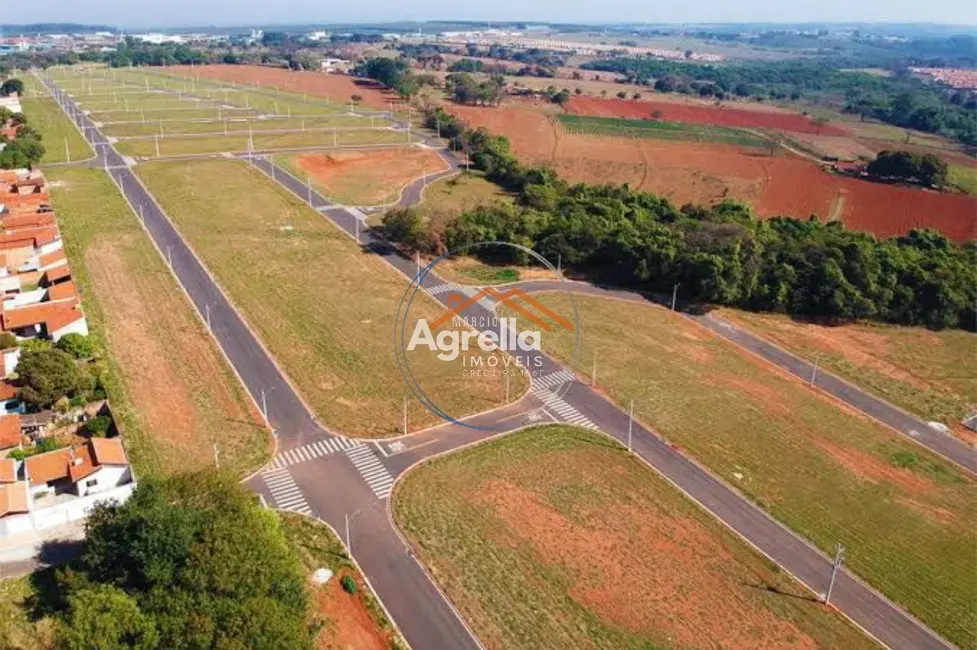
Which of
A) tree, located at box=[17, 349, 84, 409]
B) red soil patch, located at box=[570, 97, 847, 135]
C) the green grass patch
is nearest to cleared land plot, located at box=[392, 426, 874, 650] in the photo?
tree, located at box=[17, 349, 84, 409]

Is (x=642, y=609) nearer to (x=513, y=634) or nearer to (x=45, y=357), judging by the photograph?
(x=513, y=634)

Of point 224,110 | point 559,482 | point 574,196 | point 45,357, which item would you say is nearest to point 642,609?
point 559,482

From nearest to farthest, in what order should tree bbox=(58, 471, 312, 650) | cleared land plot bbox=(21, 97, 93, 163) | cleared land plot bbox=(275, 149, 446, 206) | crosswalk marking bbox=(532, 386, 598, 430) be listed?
tree bbox=(58, 471, 312, 650) < crosswalk marking bbox=(532, 386, 598, 430) < cleared land plot bbox=(275, 149, 446, 206) < cleared land plot bbox=(21, 97, 93, 163)

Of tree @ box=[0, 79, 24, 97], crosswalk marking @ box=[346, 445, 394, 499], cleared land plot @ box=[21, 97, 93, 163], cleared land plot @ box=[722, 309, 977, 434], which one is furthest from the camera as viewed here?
tree @ box=[0, 79, 24, 97]

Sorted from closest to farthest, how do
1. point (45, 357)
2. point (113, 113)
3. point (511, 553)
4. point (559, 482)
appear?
point (511, 553) < point (559, 482) < point (45, 357) < point (113, 113)

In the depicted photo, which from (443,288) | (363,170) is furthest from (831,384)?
(363,170)

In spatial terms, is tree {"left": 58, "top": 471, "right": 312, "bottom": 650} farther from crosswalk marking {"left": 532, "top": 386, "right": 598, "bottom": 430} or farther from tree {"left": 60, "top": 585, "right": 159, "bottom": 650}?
crosswalk marking {"left": 532, "top": 386, "right": 598, "bottom": 430}
